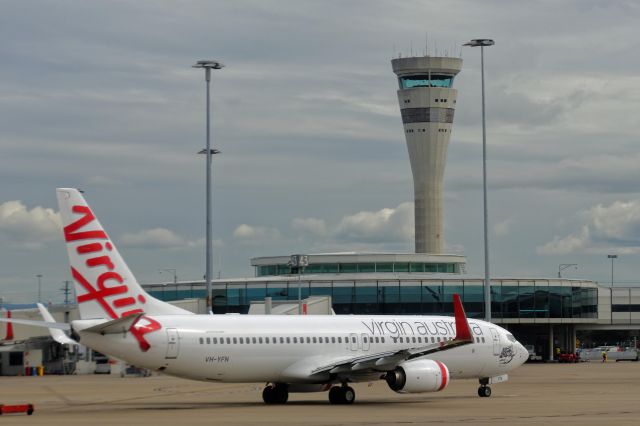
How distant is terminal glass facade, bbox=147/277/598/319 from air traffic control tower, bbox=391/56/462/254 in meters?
61.2

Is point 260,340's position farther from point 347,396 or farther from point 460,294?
point 460,294

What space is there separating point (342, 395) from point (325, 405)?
96 centimetres

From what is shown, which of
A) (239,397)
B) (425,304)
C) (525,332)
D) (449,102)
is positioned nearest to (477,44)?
(239,397)

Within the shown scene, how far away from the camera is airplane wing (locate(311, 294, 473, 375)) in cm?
4241

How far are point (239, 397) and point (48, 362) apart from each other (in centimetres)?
4436

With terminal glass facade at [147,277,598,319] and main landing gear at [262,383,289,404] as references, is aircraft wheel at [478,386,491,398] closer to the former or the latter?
main landing gear at [262,383,289,404]

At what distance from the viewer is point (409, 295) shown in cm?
11388

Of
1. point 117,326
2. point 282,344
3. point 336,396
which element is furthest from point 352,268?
point 117,326

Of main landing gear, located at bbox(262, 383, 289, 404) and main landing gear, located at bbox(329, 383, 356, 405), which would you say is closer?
main landing gear, located at bbox(329, 383, 356, 405)

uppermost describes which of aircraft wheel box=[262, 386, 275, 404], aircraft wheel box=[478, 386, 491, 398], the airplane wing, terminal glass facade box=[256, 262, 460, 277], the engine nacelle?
terminal glass facade box=[256, 262, 460, 277]

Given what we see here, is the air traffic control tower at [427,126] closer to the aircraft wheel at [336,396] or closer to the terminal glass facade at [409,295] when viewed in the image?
the terminal glass facade at [409,295]

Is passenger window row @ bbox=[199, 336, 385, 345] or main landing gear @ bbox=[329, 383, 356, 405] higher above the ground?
passenger window row @ bbox=[199, 336, 385, 345]

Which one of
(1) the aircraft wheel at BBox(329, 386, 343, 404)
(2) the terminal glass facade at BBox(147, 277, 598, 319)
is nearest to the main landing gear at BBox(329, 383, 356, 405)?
(1) the aircraft wheel at BBox(329, 386, 343, 404)

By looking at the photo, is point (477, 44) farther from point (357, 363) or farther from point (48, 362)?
point (48, 362)
